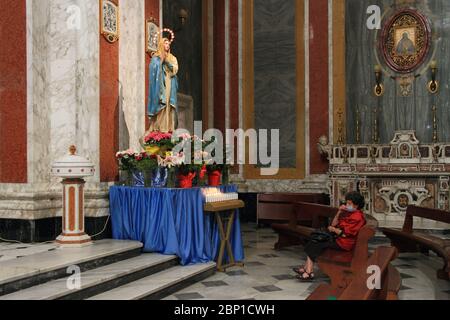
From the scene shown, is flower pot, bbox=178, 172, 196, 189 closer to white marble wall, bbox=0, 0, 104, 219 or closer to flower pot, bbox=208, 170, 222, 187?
flower pot, bbox=208, 170, 222, 187

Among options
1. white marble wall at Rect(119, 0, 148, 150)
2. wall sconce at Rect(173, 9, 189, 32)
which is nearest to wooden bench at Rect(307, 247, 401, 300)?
white marble wall at Rect(119, 0, 148, 150)

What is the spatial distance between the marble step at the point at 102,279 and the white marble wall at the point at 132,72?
7.32ft

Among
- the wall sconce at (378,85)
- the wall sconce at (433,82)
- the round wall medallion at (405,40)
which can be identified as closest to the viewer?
the wall sconce at (433,82)

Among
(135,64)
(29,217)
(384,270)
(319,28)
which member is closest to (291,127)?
(319,28)

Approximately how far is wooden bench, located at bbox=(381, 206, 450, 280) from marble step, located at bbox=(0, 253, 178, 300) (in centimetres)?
306

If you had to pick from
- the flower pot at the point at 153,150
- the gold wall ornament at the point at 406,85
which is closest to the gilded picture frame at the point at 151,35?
the flower pot at the point at 153,150

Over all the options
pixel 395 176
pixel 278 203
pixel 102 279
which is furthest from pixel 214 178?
pixel 395 176

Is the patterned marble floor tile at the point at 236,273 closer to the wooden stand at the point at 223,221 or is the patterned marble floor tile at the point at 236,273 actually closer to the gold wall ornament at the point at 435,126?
the wooden stand at the point at 223,221

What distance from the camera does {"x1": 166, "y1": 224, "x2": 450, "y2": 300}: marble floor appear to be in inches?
204

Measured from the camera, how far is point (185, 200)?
6.16 metres

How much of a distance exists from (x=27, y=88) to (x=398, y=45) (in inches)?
283

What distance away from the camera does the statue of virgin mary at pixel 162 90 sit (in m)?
7.14

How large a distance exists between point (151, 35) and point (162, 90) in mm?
1524
